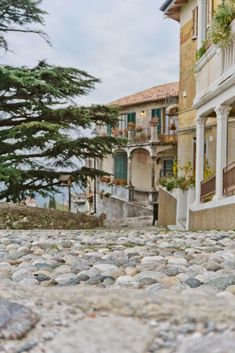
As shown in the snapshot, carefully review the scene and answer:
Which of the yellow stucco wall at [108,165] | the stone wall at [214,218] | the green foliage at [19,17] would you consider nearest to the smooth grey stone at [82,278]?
the stone wall at [214,218]

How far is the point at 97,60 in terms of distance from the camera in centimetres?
3178

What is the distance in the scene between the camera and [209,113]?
12.7m

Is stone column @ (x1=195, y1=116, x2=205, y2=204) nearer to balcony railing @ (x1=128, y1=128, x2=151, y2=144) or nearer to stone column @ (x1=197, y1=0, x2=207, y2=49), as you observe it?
stone column @ (x1=197, y1=0, x2=207, y2=49)

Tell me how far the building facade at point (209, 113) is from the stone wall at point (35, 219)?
4.36m

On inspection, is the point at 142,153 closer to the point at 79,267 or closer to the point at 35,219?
the point at 35,219

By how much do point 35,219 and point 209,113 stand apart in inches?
242

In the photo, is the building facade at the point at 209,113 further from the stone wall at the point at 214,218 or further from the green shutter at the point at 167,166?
the green shutter at the point at 167,166

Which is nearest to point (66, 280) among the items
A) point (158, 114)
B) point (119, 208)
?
point (119, 208)

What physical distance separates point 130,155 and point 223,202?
22.5 metres

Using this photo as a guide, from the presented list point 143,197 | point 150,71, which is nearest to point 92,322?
point 143,197

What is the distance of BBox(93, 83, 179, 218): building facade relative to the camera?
2902 cm

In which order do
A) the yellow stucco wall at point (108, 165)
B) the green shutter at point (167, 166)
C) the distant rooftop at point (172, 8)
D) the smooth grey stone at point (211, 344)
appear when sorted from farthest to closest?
1. the yellow stucco wall at point (108, 165)
2. the green shutter at point (167, 166)
3. the distant rooftop at point (172, 8)
4. the smooth grey stone at point (211, 344)

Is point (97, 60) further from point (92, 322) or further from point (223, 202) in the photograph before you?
point (92, 322)

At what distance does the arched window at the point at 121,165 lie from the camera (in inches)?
1401
